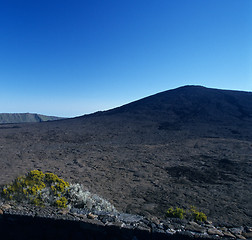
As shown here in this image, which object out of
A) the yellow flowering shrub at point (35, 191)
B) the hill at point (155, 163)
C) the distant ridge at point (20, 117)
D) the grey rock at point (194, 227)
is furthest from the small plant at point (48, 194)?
the distant ridge at point (20, 117)

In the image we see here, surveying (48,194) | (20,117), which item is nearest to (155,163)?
(48,194)

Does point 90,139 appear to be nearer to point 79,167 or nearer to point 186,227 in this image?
point 79,167

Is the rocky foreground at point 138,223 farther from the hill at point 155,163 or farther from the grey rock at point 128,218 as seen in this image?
the hill at point 155,163

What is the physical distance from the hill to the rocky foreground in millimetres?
2229

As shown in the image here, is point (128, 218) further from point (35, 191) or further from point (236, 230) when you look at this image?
point (35, 191)

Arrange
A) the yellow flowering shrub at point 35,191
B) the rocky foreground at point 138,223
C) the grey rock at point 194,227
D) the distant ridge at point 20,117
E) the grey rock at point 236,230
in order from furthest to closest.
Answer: the distant ridge at point 20,117
the yellow flowering shrub at point 35,191
the grey rock at point 236,230
the grey rock at point 194,227
the rocky foreground at point 138,223

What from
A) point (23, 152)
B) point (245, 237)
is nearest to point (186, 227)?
point (245, 237)

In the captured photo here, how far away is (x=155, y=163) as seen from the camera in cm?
1070

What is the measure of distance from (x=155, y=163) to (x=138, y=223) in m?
7.64

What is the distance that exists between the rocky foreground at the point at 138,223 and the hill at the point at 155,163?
2229 mm

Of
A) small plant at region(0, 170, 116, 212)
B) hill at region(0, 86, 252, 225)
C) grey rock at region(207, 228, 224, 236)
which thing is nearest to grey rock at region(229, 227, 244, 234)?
grey rock at region(207, 228, 224, 236)

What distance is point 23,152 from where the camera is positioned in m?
12.3

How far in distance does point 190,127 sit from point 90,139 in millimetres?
11488

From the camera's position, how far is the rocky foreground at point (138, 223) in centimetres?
299
